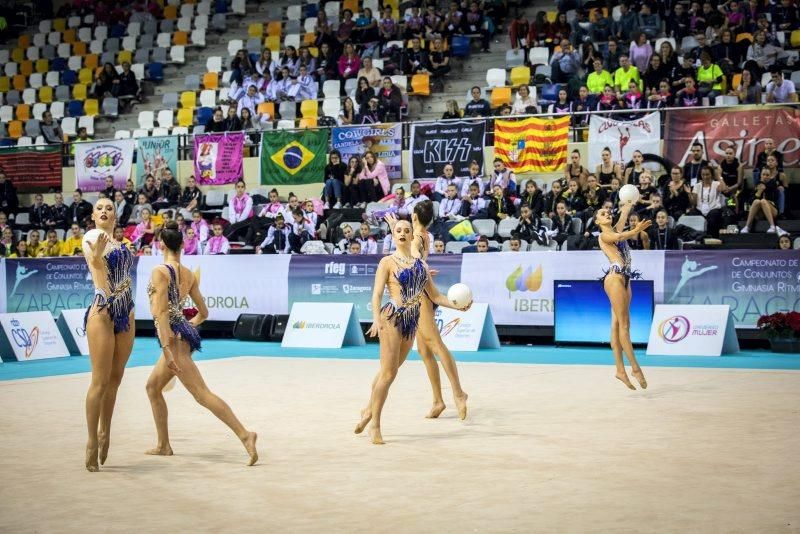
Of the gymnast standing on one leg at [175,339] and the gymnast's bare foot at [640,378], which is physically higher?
the gymnast standing on one leg at [175,339]

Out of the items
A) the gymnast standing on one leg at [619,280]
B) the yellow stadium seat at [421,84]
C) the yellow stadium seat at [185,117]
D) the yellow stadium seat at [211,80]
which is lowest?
the gymnast standing on one leg at [619,280]

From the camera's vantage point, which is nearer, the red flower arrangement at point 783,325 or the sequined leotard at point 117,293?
the sequined leotard at point 117,293

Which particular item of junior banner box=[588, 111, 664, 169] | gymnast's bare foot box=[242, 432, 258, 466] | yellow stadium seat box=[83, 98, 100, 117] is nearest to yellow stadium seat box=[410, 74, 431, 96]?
junior banner box=[588, 111, 664, 169]

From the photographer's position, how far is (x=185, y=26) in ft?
109

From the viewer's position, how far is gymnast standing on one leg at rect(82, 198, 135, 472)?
7898mm

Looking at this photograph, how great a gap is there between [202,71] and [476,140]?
12426 mm

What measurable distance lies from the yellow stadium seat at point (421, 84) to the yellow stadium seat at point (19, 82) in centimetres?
1483

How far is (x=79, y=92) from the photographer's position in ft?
105

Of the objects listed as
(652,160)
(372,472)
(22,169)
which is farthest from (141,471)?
(22,169)

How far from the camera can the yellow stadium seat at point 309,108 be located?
88.5 ft

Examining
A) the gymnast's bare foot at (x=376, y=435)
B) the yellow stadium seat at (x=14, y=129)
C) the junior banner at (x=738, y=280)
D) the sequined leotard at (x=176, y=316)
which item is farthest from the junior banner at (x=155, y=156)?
the sequined leotard at (x=176, y=316)

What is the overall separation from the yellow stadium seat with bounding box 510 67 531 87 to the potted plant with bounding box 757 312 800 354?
9860 millimetres

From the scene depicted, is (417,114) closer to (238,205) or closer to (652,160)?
(238,205)

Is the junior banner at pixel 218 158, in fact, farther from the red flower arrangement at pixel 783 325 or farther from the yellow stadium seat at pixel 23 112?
the red flower arrangement at pixel 783 325
